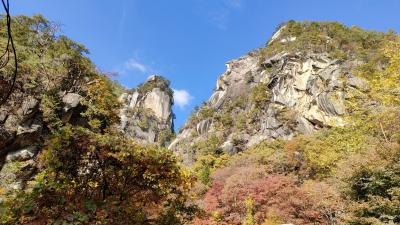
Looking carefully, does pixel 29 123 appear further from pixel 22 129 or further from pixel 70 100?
pixel 70 100

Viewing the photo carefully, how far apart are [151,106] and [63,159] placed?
227 ft

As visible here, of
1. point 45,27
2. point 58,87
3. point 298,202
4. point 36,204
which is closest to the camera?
point 36,204

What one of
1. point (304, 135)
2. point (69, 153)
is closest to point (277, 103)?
point (304, 135)

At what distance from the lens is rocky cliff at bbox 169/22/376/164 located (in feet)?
129

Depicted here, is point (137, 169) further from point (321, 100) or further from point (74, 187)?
point (321, 100)

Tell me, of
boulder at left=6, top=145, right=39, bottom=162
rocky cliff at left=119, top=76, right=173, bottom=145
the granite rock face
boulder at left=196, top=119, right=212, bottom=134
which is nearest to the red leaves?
boulder at left=6, top=145, right=39, bottom=162

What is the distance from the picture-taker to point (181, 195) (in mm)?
5715

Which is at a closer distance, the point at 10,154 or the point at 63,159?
the point at 63,159

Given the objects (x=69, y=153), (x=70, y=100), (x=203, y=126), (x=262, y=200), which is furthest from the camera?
(x=203, y=126)

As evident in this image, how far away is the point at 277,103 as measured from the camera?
147 ft

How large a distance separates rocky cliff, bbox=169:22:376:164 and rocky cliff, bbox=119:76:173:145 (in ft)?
41.3

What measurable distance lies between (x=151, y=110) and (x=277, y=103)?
117ft

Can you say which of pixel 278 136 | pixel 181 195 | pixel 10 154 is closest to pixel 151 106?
pixel 278 136

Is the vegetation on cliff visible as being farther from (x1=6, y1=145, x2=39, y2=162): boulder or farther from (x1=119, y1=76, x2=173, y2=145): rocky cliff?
(x1=119, y1=76, x2=173, y2=145): rocky cliff
